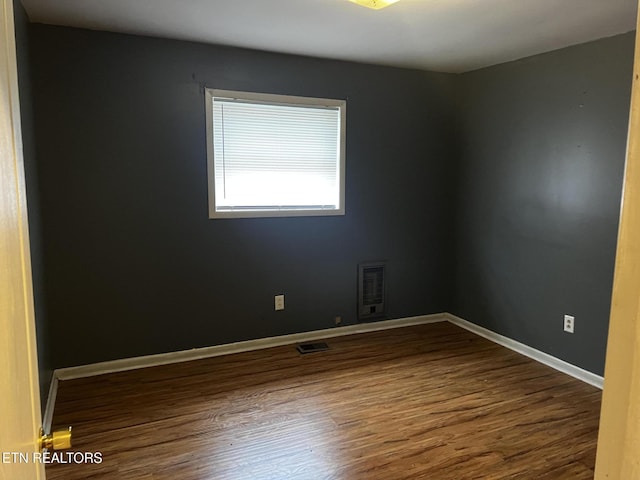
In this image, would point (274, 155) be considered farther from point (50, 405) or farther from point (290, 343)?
point (50, 405)

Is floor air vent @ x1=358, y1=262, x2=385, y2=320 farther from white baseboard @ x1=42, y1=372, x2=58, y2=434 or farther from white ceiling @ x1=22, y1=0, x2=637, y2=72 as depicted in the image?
white baseboard @ x1=42, y1=372, x2=58, y2=434

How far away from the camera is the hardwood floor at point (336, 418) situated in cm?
211

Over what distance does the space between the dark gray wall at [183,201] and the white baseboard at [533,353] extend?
696 mm

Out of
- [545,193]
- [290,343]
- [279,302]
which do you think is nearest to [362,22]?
[545,193]

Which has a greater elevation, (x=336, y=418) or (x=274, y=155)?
(x=274, y=155)

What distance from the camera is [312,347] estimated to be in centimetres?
355

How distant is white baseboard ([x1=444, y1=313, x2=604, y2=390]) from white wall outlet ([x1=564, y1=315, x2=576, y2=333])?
241mm

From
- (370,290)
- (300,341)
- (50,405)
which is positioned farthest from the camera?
(370,290)

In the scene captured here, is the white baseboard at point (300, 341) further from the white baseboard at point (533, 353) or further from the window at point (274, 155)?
the window at point (274, 155)

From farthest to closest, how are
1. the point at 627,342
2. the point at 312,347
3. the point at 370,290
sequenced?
the point at 370,290, the point at 312,347, the point at 627,342

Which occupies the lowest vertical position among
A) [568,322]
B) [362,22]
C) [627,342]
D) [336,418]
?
[336,418]

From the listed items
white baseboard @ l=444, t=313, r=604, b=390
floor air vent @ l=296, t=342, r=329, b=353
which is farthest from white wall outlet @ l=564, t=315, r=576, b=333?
floor air vent @ l=296, t=342, r=329, b=353

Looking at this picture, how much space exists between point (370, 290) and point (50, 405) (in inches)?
97.9

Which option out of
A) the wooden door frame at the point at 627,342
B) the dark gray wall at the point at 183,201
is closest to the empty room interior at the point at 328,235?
the dark gray wall at the point at 183,201
